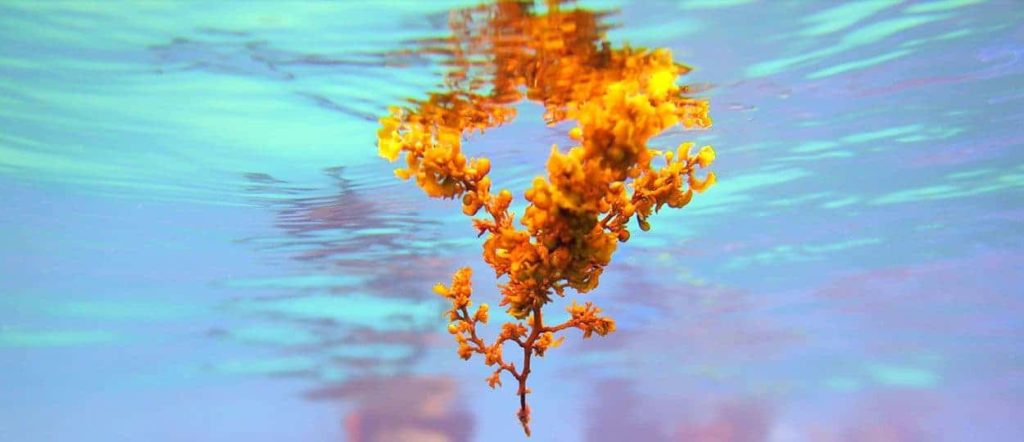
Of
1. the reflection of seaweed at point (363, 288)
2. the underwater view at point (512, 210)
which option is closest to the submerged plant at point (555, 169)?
the underwater view at point (512, 210)

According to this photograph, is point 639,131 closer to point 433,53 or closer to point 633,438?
point 433,53

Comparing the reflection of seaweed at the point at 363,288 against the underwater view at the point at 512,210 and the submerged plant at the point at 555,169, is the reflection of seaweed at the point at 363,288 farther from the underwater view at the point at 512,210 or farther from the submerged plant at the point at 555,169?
the submerged plant at the point at 555,169


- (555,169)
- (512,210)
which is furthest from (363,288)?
(555,169)

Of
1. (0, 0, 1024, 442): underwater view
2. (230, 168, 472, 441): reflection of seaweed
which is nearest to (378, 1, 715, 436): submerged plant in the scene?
(0, 0, 1024, 442): underwater view

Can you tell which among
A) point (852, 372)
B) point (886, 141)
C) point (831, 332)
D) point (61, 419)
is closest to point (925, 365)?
point (852, 372)

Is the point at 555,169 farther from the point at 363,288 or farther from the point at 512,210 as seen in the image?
the point at 363,288
